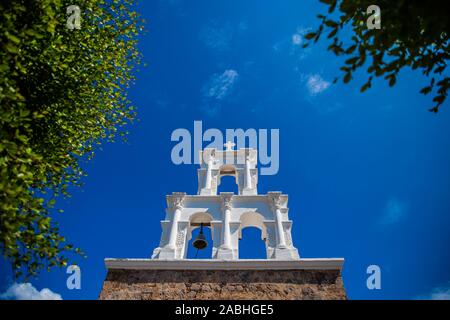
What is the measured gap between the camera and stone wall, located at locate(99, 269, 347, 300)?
10.7 metres

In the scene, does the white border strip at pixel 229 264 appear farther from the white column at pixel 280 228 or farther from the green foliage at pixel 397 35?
the green foliage at pixel 397 35

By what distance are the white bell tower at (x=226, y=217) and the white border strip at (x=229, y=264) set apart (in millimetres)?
359

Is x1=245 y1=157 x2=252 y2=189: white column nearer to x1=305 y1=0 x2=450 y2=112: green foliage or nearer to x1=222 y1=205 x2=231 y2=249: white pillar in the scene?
x1=222 y1=205 x2=231 y2=249: white pillar

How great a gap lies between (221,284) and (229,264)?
2.34 feet

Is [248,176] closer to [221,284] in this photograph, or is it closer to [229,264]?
[229,264]

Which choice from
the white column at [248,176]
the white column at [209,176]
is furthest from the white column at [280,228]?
the white column at [209,176]

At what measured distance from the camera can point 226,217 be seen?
13.1 m

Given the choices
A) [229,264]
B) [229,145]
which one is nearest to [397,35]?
[229,264]

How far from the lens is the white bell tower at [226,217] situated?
12211mm

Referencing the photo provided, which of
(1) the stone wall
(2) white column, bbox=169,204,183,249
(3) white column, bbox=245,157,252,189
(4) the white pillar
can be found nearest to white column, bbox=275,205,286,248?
(1) the stone wall
